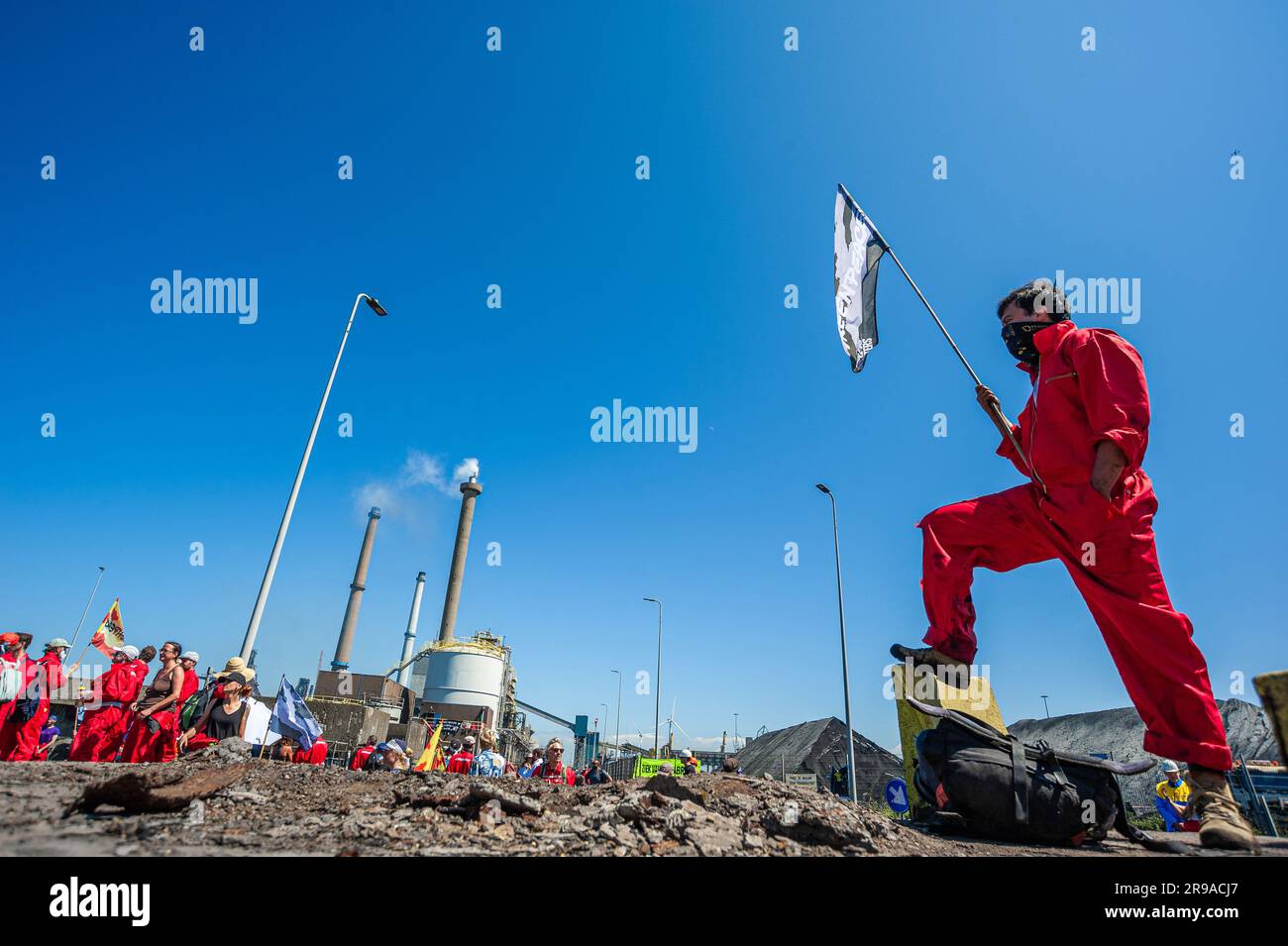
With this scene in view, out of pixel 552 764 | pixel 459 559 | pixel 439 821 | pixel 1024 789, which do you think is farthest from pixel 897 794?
pixel 459 559

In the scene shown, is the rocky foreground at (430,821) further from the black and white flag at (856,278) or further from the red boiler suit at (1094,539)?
the black and white flag at (856,278)

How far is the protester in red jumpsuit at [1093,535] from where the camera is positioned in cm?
239

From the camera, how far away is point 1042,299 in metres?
3.31

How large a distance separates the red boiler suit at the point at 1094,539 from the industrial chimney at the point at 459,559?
42.7 meters

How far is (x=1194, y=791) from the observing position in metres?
A: 2.36

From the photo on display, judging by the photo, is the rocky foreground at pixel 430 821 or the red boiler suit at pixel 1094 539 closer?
the rocky foreground at pixel 430 821

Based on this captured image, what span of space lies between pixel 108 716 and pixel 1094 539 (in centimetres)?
920

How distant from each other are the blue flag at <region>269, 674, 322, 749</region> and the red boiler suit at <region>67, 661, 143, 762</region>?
2.54 metres

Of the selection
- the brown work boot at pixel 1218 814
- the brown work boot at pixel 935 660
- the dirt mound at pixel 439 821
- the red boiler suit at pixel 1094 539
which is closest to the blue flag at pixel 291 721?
the dirt mound at pixel 439 821

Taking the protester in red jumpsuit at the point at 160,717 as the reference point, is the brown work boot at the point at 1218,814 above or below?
above

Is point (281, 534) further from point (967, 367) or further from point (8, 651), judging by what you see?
point (967, 367)
